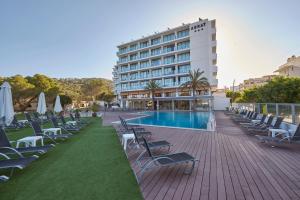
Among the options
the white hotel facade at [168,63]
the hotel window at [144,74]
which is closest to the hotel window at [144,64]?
the white hotel facade at [168,63]

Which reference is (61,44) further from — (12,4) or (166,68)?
(166,68)

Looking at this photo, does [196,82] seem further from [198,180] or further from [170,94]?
[198,180]

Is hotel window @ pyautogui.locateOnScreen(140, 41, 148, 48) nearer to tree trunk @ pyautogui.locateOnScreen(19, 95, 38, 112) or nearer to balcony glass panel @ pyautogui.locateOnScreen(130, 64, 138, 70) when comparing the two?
balcony glass panel @ pyautogui.locateOnScreen(130, 64, 138, 70)

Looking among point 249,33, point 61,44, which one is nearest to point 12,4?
point 61,44

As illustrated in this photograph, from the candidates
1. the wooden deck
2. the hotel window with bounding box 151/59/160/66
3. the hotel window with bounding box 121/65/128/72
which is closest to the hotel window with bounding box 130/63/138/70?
the hotel window with bounding box 121/65/128/72

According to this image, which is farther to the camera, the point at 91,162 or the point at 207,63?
the point at 207,63

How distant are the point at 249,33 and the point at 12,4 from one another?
73.5ft

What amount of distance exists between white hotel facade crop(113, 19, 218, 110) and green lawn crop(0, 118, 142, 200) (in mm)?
33706

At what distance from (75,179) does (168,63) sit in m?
40.3

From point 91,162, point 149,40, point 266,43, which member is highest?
point 149,40

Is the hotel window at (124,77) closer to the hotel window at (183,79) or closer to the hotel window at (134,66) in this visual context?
the hotel window at (134,66)

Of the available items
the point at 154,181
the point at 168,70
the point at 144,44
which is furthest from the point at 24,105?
the point at 154,181

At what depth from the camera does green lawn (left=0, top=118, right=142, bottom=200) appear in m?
3.28

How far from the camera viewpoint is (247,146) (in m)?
6.50
